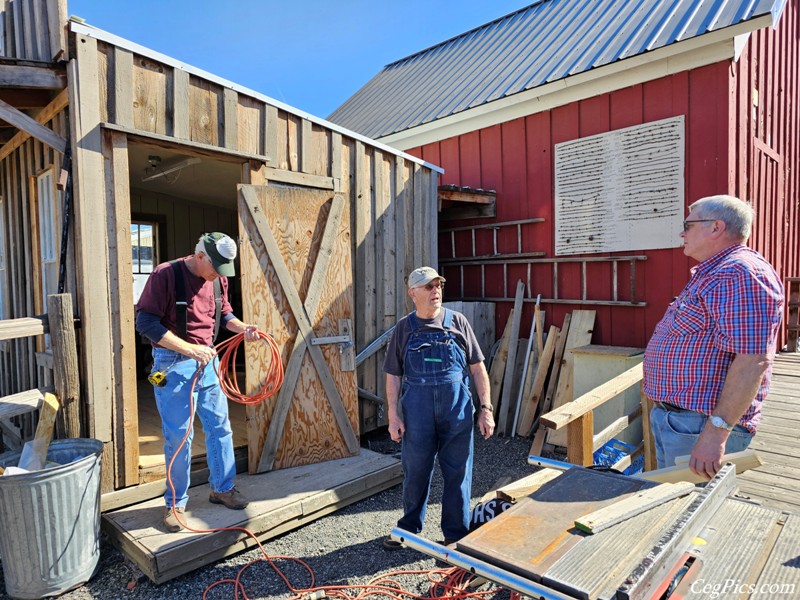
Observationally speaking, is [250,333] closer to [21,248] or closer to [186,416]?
[186,416]

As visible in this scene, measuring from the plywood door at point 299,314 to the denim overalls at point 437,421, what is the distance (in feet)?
5.47

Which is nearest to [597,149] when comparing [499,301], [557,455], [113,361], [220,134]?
[499,301]

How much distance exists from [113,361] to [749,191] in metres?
6.60

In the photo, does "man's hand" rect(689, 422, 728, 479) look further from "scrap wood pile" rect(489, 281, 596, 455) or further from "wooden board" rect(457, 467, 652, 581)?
"scrap wood pile" rect(489, 281, 596, 455)

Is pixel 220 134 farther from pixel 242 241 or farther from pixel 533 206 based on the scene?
pixel 533 206

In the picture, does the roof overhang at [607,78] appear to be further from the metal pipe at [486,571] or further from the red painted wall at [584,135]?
the metal pipe at [486,571]

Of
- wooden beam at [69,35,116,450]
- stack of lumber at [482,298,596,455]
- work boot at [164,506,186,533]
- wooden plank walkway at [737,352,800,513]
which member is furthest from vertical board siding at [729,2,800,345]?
work boot at [164,506,186,533]

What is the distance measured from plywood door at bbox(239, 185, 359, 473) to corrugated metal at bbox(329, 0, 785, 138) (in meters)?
3.66

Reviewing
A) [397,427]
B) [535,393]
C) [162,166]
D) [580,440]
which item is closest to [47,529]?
[397,427]

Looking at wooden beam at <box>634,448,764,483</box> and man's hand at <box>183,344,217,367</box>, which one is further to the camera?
man's hand at <box>183,344,217,367</box>

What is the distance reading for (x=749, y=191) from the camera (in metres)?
5.79

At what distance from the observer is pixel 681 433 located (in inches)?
88.5

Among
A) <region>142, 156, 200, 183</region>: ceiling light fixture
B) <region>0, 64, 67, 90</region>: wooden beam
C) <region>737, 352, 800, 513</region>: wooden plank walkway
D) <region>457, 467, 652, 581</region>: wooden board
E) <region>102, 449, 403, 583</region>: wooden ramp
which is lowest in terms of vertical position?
<region>102, 449, 403, 583</region>: wooden ramp

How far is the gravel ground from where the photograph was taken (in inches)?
124
